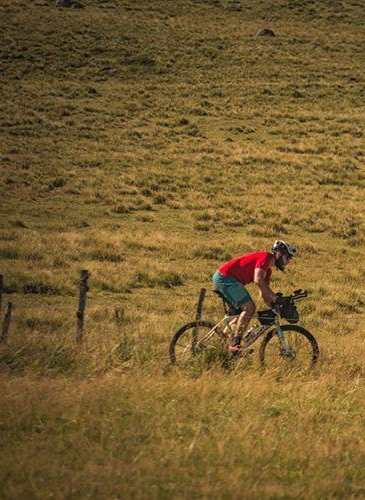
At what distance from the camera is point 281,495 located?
5.61 metres

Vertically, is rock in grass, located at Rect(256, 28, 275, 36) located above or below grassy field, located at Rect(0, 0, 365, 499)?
above

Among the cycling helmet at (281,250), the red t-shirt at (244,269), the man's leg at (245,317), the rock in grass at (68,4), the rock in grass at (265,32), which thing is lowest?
the man's leg at (245,317)

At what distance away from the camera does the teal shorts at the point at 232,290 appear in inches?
364

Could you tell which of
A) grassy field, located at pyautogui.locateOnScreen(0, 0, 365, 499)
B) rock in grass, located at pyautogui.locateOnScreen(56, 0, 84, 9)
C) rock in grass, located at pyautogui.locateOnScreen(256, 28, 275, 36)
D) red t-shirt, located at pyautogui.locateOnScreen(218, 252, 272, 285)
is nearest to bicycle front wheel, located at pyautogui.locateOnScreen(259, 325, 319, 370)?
grassy field, located at pyautogui.locateOnScreen(0, 0, 365, 499)

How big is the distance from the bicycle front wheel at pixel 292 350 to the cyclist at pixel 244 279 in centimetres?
41

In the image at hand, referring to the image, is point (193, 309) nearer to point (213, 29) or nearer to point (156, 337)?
point (156, 337)

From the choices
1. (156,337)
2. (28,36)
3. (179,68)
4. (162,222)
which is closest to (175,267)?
(162,222)

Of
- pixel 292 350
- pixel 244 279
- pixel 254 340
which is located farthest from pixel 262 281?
pixel 292 350

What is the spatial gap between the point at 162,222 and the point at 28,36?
41.2 metres

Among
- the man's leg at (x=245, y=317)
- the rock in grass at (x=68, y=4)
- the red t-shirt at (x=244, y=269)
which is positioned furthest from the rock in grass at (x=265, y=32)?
the man's leg at (x=245, y=317)

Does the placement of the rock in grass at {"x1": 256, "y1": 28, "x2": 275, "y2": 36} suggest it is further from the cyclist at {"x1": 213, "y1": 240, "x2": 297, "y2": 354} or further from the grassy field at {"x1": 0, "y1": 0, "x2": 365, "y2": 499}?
the cyclist at {"x1": 213, "y1": 240, "x2": 297, "y2": 354}

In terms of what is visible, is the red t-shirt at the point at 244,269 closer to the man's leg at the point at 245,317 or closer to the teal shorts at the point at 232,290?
the teal shorts at the point at 232,290

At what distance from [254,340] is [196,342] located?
2.48 ft

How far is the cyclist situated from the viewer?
30.1ft
